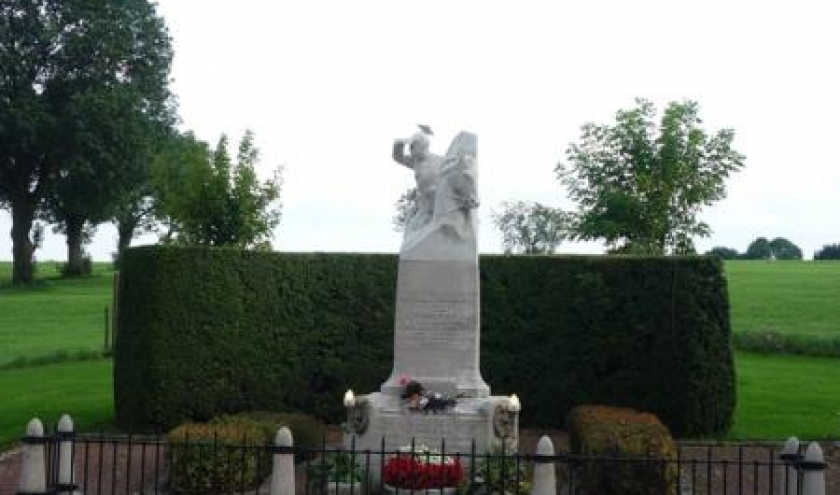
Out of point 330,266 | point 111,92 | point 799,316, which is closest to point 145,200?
point 111,92

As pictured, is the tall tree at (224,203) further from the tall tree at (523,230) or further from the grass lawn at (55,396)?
the tall tree at (523,230)

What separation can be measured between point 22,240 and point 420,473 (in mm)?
36104

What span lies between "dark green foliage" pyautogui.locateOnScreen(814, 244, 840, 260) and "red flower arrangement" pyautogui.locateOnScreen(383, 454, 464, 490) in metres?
58.1

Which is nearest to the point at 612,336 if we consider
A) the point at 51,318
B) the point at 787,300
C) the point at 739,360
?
the point at 739,360

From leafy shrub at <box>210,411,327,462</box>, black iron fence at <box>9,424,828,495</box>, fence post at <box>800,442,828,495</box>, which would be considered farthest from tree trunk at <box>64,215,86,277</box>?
fence post at <box>800,442,828,495</box>

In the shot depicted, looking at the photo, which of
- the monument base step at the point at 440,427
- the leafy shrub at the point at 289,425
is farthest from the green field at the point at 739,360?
the monument base step at the point at 440,427

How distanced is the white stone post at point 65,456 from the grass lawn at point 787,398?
10.1 metres

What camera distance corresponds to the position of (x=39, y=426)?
8938 millimetres

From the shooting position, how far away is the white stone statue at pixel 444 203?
12086 millimetres

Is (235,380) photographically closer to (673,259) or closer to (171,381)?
(171,381)

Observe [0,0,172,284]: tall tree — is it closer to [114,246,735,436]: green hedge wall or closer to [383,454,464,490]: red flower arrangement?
[114,246,735,436]: green hedge wall

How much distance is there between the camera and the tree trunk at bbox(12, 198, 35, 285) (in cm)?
4159

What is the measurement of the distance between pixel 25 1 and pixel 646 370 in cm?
3078

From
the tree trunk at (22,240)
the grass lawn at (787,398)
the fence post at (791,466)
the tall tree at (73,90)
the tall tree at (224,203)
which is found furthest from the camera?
the tree trunk at (22,240)
